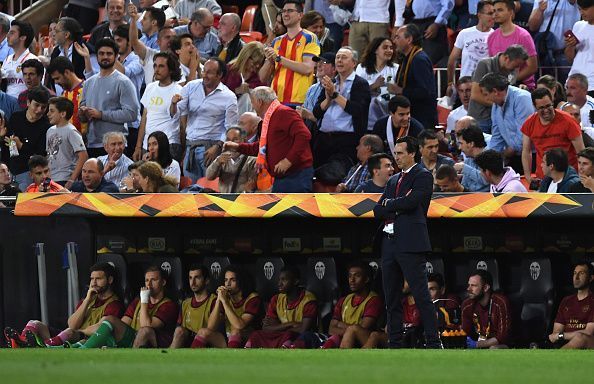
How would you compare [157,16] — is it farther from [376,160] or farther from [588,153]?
[588,153]

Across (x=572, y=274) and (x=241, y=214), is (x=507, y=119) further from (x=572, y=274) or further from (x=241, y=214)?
(x=241, y=214)

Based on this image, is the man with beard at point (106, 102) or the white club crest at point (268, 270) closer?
the white club crest at point (268, 270)

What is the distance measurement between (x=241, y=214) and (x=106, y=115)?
408cm

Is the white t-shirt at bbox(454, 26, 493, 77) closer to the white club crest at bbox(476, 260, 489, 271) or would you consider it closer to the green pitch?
the white club crest at bbox(476, 260, 489, 271)

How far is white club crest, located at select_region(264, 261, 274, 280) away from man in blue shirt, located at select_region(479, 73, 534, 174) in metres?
3.18

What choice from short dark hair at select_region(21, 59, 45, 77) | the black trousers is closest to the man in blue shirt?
the black trousers

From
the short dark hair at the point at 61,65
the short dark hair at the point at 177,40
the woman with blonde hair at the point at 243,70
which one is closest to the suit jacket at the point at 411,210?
the woman with blonde hair at the point at 243,70

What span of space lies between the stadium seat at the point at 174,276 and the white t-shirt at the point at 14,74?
567 cm

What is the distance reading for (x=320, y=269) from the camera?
1516cm

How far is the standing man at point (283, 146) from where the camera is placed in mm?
15539

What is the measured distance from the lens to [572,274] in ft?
→ 48.3

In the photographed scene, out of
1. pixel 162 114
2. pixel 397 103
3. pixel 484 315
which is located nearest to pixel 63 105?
pixel 162 114

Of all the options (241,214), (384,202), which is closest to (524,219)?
(384,202)

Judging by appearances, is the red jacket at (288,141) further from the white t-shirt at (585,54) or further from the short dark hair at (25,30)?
the short dark hair at (25,30)
